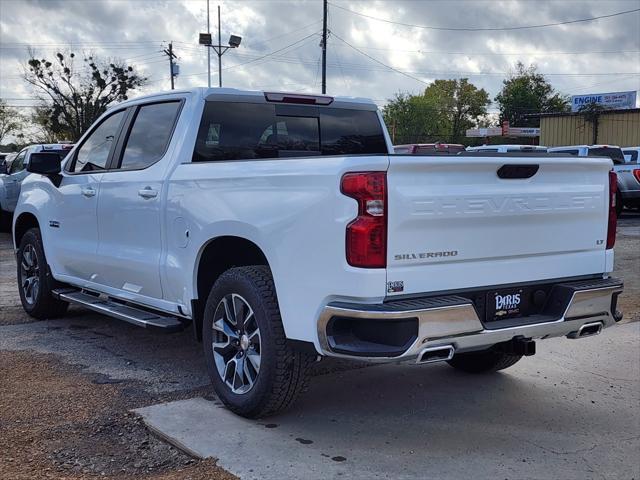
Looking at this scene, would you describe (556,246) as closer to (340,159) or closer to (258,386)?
(340,159)

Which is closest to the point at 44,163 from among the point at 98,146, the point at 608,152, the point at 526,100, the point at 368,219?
the point at 98,146

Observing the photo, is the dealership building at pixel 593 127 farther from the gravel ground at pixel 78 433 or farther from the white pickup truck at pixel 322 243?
the gravel ground at pixel 78 433

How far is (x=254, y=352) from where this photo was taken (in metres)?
4.21

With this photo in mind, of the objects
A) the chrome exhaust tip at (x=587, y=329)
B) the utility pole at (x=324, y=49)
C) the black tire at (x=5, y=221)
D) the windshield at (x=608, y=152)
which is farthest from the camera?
the utility pole at (x=324, y=49)

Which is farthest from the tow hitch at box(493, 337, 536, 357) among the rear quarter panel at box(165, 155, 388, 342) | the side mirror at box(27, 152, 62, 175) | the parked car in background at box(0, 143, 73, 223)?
the parked car in background at box(0, 143, 73, 223)

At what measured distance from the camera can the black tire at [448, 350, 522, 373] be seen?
17.1 ft

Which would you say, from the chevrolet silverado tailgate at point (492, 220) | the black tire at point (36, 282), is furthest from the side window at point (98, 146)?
the chevrolet silverado tailgate at point (492, 220)

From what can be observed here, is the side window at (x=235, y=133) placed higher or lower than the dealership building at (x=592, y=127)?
lower

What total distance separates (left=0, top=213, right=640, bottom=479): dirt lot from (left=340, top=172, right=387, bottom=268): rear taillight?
1296 mm

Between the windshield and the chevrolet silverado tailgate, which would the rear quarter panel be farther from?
the windshield

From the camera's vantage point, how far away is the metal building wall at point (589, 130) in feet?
118

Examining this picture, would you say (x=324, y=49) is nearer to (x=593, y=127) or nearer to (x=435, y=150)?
(x=593, y=127)

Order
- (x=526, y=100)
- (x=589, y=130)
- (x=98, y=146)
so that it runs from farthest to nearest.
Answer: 1. (x=526, y=100)
2. (x=589, y=130)
3. (x=98, y=146)

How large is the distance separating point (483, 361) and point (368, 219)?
2291mm
